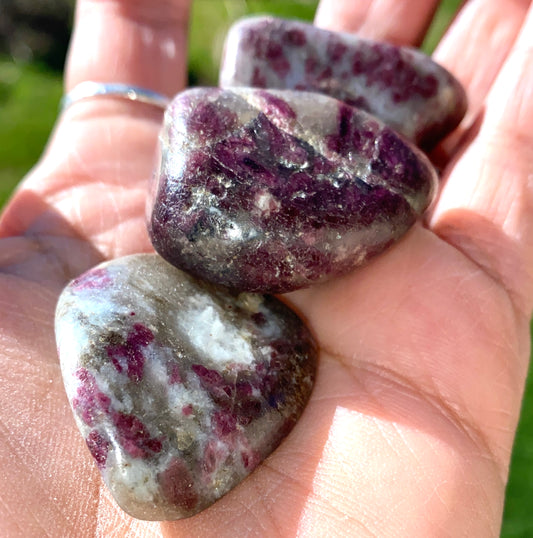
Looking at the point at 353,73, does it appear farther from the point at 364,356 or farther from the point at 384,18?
the point at 364,356

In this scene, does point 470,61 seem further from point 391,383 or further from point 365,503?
→ point 365,503

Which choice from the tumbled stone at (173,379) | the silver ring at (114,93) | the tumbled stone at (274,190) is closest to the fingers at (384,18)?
the silver ring at (114,93)

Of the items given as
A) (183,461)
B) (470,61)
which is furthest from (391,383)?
(470,61)

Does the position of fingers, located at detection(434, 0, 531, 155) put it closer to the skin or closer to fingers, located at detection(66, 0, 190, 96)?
the skin

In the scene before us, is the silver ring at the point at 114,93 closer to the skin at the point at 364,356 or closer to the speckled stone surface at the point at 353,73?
the skin at the point at 364,356

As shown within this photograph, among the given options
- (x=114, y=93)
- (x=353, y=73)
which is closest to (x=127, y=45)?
(x=114, y=93)

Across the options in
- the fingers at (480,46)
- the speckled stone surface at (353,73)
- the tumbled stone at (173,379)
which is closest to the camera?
the tumbled stone at (173,379)

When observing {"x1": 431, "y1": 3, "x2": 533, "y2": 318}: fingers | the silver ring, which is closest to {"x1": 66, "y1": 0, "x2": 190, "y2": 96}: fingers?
the silver ring
